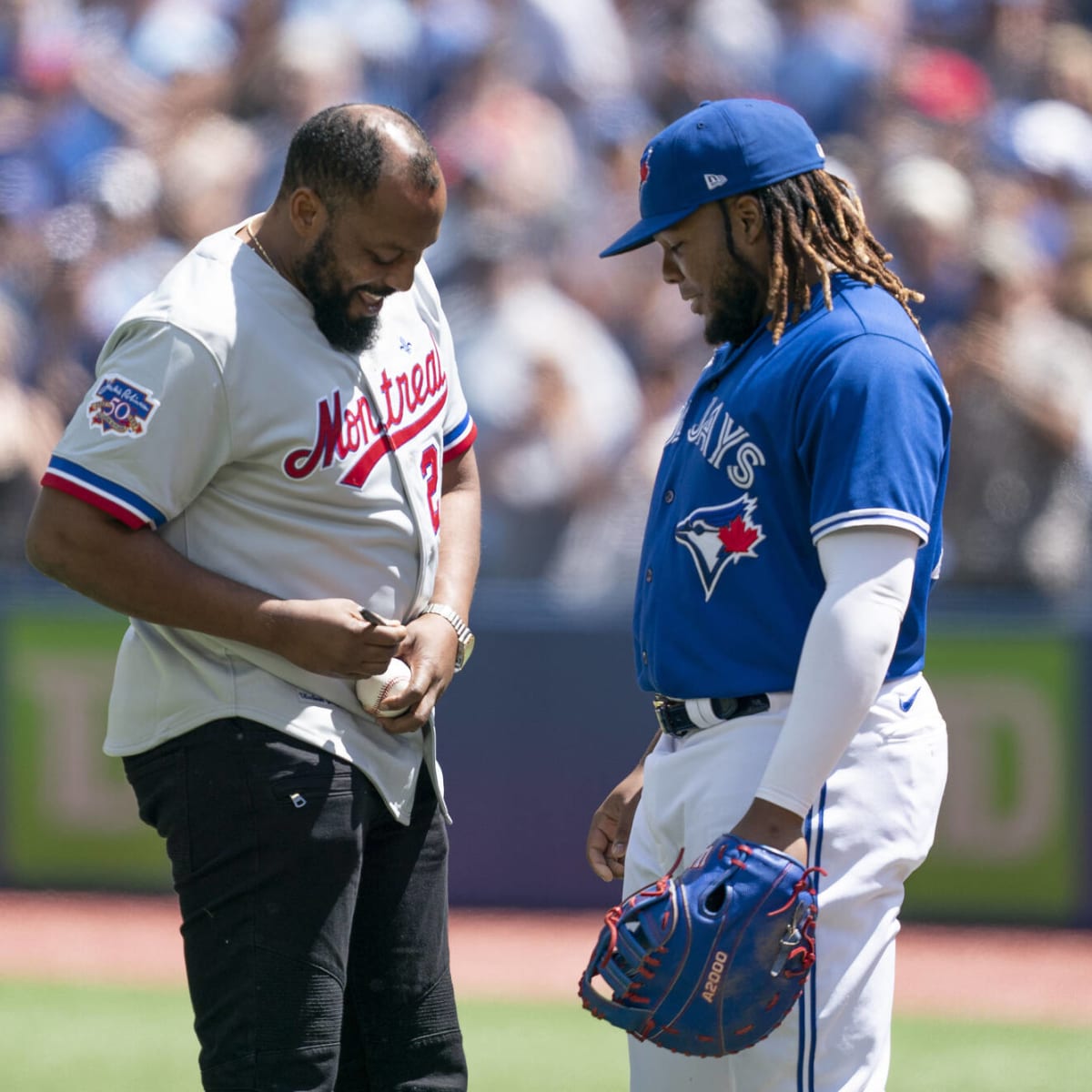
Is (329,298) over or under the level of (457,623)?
over

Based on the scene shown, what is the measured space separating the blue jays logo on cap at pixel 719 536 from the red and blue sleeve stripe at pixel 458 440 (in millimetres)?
660

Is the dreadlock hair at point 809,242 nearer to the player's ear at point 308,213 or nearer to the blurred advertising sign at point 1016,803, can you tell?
the player's ear at point 308,213

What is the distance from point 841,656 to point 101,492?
3.67 feet

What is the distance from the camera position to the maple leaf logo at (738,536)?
8.11 feet

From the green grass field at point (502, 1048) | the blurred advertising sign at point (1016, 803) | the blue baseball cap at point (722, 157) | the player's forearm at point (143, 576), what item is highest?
the blue baseball cap at point (722, 157)

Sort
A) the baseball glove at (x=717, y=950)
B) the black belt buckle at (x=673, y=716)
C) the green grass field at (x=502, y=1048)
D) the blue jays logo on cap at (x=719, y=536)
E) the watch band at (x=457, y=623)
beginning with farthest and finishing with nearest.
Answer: the green grass field at (x=502, y=1048), the watch band at (x=457, y=623), the black belt buckle at (x=673, y=716), the blue jays logo on cap at (x=719, y=536), the baseball glove at (x=717, y=950)

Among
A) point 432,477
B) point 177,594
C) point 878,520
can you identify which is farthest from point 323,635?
point 878,520

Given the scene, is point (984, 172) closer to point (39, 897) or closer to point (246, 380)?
point (39, 897)

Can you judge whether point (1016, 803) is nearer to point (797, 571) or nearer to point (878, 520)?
point (797, 571)

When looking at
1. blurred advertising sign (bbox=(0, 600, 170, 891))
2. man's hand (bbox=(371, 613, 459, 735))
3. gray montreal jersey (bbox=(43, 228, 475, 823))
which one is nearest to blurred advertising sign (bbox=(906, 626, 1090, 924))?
blurred advertising sign (bbox=(0, 600, 170, 891))

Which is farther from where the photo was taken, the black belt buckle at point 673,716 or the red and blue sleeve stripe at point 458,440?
the red and blue sleeve stripe at point 458,440

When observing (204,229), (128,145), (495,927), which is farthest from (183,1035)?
(128,145)

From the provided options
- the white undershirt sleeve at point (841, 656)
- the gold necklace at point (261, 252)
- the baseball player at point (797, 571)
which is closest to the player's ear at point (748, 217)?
the baseball player at point (797, 571)

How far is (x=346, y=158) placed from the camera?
8.49 feet
